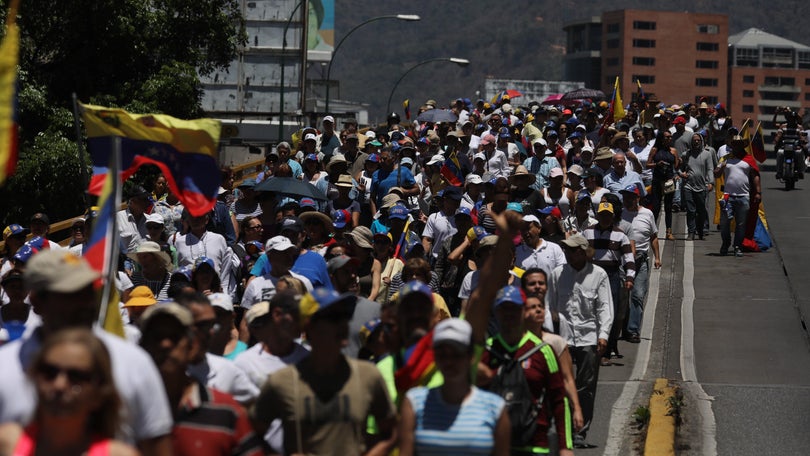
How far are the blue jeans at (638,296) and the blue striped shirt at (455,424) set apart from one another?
10202mm

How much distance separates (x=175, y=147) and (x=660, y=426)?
536 cm

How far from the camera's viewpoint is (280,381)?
6.29 m

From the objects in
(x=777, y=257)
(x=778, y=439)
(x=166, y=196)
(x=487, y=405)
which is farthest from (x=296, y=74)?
(x=487, y=405)

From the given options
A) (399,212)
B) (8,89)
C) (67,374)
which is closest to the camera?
(67,374)

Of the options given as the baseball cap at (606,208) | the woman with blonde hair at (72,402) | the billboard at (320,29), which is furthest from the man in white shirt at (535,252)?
the billboard at (320,29)

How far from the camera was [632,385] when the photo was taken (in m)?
14.2

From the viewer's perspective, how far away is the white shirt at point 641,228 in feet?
54.2

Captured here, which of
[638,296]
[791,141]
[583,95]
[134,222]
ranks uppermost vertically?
[583,95]

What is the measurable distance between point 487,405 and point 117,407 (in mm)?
2279

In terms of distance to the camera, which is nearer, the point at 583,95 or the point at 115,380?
the point at 115,380

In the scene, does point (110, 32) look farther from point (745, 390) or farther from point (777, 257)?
point (745, 390)

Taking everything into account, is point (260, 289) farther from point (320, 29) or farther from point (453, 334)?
point (320, 29)

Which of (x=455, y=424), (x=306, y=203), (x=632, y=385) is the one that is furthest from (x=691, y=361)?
(x=455, y=424)

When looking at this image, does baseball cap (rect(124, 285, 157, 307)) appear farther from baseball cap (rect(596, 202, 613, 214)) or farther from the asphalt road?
baseball cap (rect(596, 202, 613, 214))
